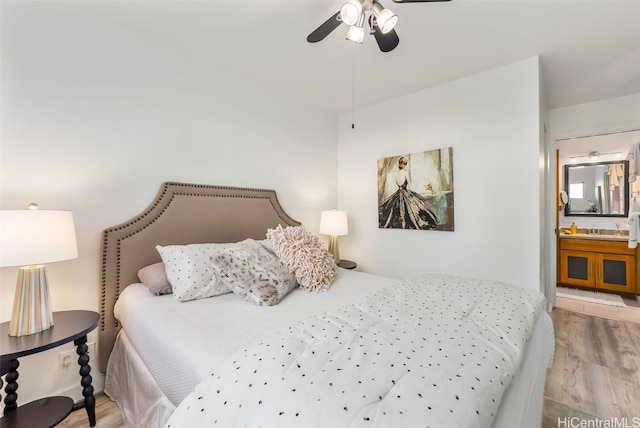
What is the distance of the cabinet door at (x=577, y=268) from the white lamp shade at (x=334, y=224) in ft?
11.9

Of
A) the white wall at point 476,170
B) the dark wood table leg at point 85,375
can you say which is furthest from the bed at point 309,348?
the white wall at point 476,170

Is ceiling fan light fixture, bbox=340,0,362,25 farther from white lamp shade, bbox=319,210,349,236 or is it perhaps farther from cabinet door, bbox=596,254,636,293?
cabinet door, bbox=596,254,636,293

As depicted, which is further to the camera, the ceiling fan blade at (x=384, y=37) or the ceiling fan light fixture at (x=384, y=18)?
the ceiling fan blade at (x=384, y=37)

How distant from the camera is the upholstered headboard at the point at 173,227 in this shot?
1804mm

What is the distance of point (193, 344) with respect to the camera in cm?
113

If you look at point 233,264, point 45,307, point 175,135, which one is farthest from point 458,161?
point 45,307

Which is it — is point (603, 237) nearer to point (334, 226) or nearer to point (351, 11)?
point (334, 226)

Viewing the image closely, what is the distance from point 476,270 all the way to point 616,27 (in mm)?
2023

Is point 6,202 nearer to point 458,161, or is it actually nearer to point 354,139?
point 354,139

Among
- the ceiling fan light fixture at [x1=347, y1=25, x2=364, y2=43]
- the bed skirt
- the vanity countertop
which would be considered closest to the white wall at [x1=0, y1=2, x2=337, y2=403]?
the bed skirt

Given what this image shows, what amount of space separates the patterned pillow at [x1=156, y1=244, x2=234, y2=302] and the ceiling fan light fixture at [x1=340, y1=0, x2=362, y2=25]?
5.31 ft

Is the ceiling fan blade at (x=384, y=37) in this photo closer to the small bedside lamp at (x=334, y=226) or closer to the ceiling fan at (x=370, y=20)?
the ceiling fan at (x=370, y=20)

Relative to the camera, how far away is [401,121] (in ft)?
9.98

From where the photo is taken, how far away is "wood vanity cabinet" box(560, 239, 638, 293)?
12.1ft
